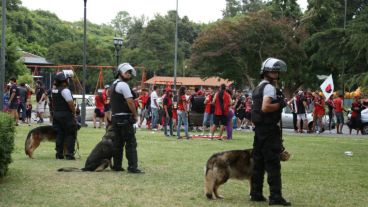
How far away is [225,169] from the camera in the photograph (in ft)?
28.5

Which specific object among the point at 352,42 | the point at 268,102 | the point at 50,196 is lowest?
the point at 50,196

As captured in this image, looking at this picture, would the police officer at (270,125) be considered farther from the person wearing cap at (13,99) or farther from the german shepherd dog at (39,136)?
the person wearing cap at (13,99)

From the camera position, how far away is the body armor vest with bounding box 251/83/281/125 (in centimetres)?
829

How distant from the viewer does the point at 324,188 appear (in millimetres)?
9977

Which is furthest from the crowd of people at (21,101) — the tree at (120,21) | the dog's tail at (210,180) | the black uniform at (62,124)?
the tree at (120,21)

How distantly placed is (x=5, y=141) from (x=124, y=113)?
2.46m

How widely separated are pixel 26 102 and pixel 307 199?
20.6m

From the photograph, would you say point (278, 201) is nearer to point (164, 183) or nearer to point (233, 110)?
point (164, 183)

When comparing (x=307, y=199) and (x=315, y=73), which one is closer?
(x=307, y=199)

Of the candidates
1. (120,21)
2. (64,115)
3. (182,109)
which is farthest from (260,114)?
(120,21)

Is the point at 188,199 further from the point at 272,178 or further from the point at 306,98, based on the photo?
the point at 306,98

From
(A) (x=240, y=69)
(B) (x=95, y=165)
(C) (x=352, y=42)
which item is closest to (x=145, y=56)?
(A) (x=240, y=69)

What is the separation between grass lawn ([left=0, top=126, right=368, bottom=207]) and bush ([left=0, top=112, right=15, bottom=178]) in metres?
0.32

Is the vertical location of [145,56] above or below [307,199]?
above
